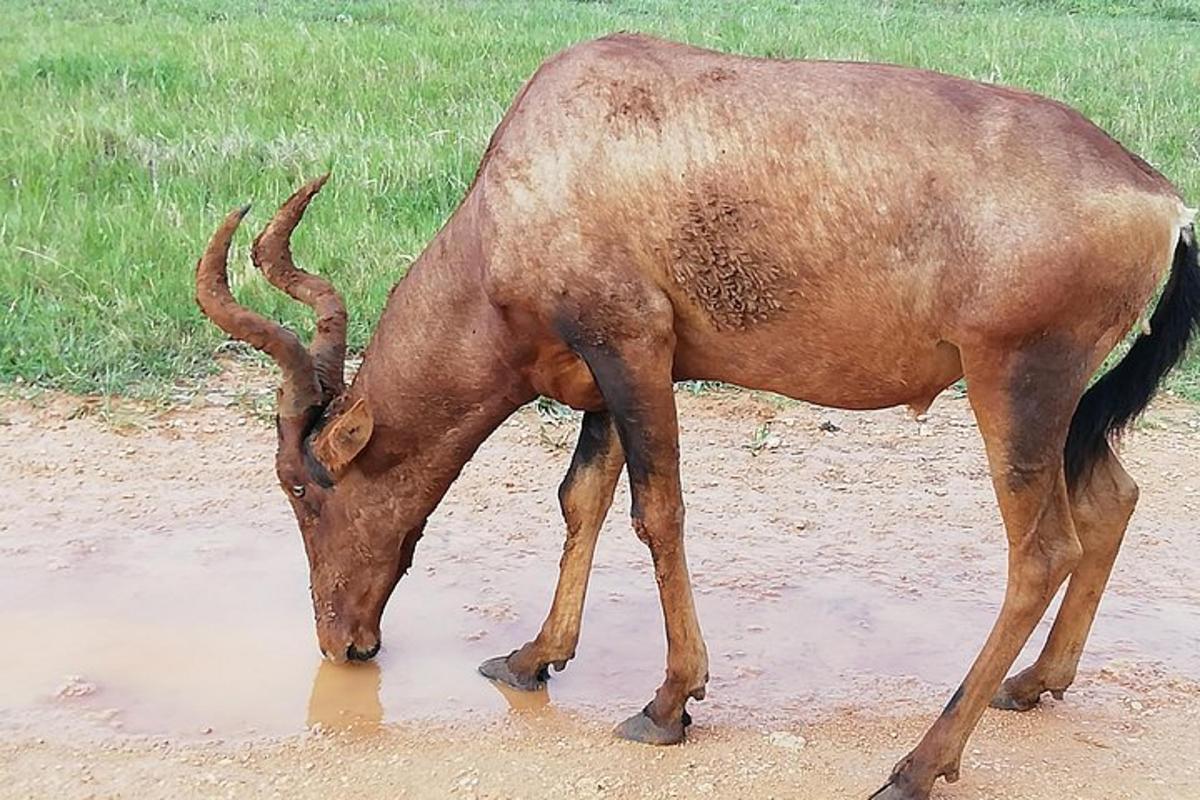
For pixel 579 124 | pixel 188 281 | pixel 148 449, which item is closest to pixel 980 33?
pixel 188 281

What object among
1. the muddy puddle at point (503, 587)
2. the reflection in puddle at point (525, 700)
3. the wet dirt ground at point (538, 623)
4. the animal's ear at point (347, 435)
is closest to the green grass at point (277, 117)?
the wet dirt ground at point (538, 623)

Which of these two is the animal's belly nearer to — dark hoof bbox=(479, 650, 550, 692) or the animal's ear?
the animal's ear

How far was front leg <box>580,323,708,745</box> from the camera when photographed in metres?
4.23

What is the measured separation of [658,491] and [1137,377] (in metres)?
1.45

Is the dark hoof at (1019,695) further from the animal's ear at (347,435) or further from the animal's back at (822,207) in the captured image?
the animal's ear at (347,435)

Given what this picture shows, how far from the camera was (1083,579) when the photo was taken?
472 centimetres

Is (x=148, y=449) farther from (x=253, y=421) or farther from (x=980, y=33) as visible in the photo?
(x=980, y=33)

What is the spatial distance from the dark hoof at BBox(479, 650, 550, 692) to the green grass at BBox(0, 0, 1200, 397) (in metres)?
2.86

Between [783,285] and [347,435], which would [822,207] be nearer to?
[783,285]

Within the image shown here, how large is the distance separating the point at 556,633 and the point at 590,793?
0.76 meters

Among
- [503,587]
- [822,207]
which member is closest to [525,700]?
[503,587]

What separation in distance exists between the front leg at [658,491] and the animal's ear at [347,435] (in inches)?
30.9

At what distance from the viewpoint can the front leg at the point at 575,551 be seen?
4926 millimetres

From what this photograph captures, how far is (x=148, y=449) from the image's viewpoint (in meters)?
6.57
